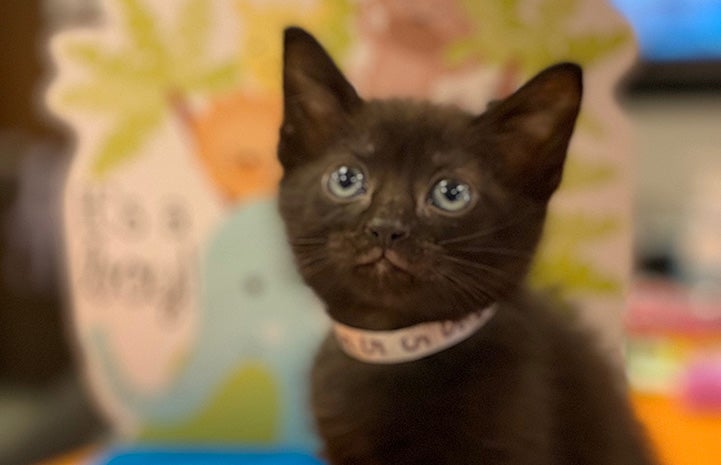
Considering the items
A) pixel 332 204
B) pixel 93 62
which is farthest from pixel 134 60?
pixel 332 204

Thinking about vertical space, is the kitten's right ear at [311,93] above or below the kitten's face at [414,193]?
above

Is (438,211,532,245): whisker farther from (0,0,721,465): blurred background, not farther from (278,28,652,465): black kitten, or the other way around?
(0,0,721,465): blurred background

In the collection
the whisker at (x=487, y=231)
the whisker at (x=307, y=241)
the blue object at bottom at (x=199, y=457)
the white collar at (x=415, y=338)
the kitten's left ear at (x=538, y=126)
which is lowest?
the blue object at bottom at (x=199, y=457)

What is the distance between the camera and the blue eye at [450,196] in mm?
490

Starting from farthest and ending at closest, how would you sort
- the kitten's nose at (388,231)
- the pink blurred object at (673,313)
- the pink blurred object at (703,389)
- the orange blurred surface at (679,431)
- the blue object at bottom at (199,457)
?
1. the pink blurred object at (673,313)
2. the pink blurred object at (703,389)
3. the blue object at bottom at (199,457)
4. the orange blurred surface at (679,431)
5. the kitten's nose at (388,231)

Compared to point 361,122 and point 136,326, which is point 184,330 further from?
point 361,122

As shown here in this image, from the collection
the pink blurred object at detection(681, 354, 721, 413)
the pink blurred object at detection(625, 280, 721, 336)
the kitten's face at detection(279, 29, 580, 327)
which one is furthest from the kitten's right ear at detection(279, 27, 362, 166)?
the pink blurred object at detection(625, 280, 721, 336)

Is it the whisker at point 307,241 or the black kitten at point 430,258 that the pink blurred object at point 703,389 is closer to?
the black kitten at point 430,258

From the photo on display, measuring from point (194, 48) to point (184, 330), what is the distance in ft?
1.01

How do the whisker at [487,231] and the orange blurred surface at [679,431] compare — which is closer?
the whisker at [487,231]

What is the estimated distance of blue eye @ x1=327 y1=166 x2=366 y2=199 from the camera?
51 centimetres

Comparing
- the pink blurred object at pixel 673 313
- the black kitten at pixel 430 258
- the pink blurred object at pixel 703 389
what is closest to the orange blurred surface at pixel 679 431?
the pink blurred object at pixel 703 389

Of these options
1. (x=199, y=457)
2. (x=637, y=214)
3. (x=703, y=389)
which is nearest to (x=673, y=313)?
(x=637, y=214)

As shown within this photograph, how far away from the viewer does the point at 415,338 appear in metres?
0.52
